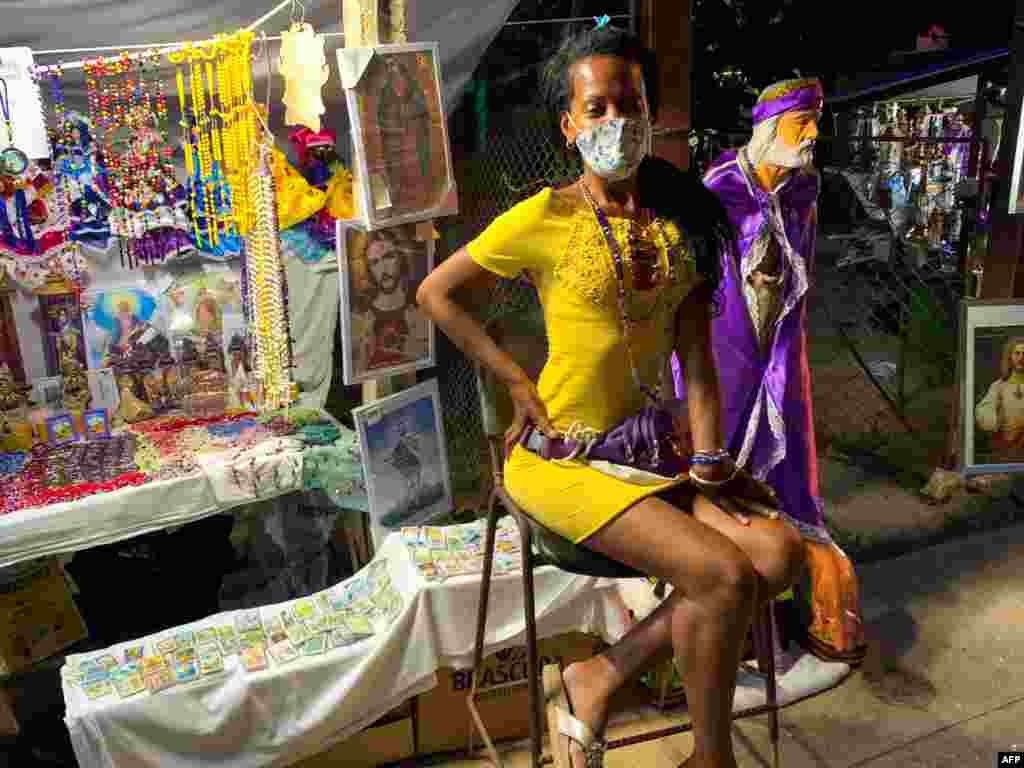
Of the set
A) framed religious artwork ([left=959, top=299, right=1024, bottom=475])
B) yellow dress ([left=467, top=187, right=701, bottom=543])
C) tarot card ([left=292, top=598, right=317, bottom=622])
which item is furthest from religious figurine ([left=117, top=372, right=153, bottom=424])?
framed religious artwork ([left=959, top=299, right=1024, bottom=475])

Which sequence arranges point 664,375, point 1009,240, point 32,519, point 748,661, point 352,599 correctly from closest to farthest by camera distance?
point 664,375, point 32,519, point 352,599, point 748,661, point 1009,240

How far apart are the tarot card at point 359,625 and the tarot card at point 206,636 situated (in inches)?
14.7

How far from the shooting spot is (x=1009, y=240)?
150 inches

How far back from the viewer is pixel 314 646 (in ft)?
8.41

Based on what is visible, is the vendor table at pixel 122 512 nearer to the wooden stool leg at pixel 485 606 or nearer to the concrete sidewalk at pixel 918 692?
the wooden stool leg at pixel 485 606

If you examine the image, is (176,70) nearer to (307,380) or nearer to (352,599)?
(307,380)

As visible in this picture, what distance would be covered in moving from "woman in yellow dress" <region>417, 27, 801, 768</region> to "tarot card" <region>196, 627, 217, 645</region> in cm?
111

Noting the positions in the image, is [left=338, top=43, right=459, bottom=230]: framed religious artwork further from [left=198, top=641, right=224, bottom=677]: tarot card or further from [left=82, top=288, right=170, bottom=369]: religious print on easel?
[left=198, top=641, right=224, bottom=677]: tarot card

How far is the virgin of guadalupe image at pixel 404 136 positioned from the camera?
8.82 ft

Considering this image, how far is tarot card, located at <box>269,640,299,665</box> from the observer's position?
2510 mm

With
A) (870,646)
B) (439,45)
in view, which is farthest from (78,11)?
(870,646)

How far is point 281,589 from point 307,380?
816 mm

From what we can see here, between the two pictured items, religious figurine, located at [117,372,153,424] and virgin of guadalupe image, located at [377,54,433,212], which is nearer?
virgin of guadalupe image, located at [377,54,433,212]

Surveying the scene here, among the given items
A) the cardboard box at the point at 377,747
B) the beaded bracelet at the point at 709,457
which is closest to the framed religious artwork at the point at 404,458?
the cardboard box at the point at 377,747
